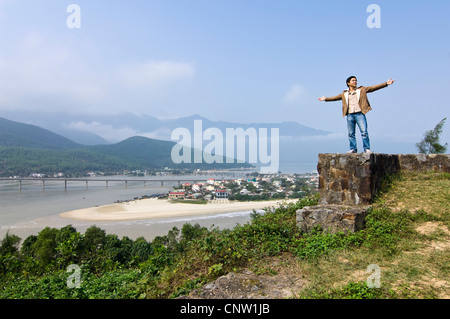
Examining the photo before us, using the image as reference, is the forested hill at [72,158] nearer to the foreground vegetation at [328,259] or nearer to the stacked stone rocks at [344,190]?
the foreground vegetation at [328,259]

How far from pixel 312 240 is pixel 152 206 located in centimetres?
3237

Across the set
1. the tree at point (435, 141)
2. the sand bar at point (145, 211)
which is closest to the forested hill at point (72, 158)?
the sand bar at point (145, 211)

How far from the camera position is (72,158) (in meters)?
99.8

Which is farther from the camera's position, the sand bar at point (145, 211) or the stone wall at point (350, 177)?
the sand bar at point (145, 211)

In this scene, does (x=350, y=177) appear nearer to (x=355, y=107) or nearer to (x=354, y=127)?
(x=354, y=127)

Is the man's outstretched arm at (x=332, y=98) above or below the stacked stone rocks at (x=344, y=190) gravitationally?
above

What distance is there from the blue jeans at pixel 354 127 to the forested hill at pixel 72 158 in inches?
3387

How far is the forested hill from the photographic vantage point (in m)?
79.2

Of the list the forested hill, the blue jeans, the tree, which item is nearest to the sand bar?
the tree

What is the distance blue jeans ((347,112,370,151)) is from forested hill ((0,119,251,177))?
8603cm

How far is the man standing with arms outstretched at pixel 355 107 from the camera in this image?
5504 millimetres

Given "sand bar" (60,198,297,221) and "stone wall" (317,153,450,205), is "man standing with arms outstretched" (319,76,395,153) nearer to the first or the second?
"stone wall" (317,153,450,205)
